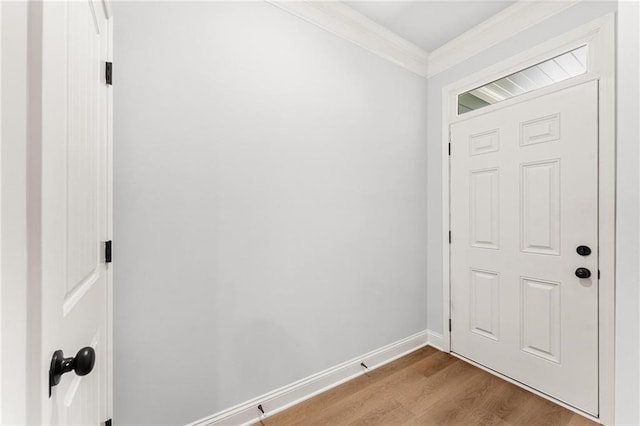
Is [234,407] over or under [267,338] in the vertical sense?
under

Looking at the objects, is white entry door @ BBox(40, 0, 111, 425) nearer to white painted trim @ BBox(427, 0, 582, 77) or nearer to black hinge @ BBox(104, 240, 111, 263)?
black hinge @ BBox(104, 240, 111, 263)

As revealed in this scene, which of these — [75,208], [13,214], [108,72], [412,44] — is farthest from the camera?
[412,44]

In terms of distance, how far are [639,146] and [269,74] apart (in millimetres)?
1724

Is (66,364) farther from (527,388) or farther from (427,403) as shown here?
(527,388)

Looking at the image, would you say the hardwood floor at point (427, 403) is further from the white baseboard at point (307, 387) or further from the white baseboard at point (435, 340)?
the white baseboard at point (435, 340)

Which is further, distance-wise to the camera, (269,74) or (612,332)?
(269,74)

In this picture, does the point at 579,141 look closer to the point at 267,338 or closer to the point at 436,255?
the point at 436,255

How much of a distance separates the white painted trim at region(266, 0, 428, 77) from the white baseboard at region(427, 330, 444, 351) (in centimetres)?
252

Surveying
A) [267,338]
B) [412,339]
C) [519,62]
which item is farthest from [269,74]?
[412,339]

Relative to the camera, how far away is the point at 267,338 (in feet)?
5.73

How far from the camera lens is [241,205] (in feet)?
5.45

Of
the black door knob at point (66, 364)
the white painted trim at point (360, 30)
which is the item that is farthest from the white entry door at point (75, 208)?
the white painted trim at point (360, 30)

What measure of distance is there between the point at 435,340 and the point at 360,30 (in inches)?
111

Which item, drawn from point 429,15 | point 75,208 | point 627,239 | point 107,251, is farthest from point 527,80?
point 107,251
